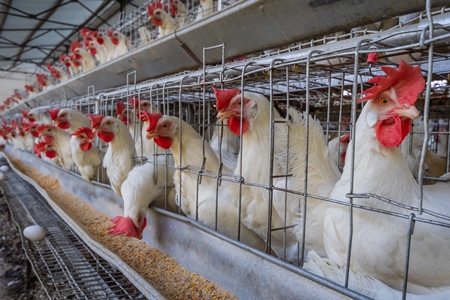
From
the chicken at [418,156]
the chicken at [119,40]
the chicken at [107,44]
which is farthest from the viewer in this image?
the chicken at [107,44]

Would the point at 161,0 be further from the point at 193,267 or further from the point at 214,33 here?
the point at 193,267

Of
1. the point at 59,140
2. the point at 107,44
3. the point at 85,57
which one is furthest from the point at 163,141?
the point at 85,57

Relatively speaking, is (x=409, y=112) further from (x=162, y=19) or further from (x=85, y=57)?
(x=85, y=57)

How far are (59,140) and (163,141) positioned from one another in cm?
199

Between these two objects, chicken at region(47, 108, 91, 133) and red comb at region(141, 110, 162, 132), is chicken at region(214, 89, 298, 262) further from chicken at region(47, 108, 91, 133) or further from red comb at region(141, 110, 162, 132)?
chicken at region(47, 108, 91, 133)

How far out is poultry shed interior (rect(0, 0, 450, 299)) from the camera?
81 centimetres

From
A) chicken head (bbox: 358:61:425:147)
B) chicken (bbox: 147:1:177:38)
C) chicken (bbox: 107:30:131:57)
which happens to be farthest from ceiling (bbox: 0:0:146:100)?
chicken head (bbox: 358:61:425:147)

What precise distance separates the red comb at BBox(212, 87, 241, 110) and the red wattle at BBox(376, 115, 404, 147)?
21.7 inches

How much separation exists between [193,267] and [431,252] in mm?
802

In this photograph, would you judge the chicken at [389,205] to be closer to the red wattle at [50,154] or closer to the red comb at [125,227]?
the red comb at [125,227]

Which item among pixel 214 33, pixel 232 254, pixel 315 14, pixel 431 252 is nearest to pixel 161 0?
pixel 214 33

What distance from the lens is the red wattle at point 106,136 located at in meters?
1.95

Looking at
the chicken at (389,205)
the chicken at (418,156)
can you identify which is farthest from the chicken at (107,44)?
the chicken at (389,205)

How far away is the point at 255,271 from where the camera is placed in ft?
3.12
